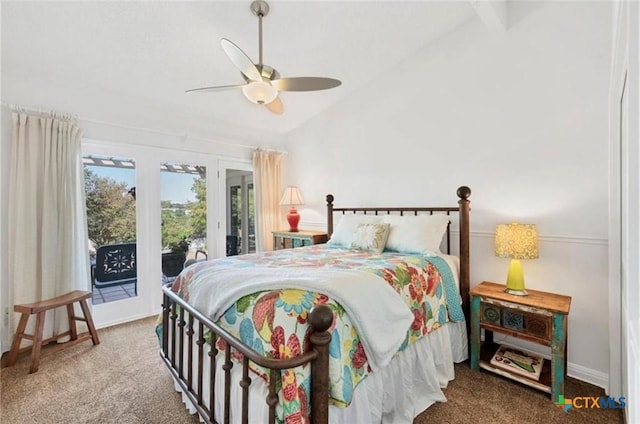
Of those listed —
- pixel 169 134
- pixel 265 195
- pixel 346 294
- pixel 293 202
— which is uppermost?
pixel 169 134

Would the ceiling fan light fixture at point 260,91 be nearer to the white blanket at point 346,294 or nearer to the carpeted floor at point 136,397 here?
the white blanket at point 346,294

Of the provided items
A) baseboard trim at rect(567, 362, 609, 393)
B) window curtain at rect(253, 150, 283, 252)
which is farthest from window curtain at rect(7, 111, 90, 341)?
baseboard trim at rect(567, 362, 609, 393)

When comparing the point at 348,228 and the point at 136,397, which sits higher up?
the point at 348,228

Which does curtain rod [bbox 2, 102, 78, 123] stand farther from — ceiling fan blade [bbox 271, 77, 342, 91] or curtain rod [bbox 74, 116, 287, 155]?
ceiling fan blade [bbox 271, 77, 342, 91]

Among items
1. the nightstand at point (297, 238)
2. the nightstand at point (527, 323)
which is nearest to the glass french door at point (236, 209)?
the nightstand at point (297, 238)

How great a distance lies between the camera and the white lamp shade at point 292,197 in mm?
4168

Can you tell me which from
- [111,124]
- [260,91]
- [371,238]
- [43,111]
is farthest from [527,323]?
[43,111]

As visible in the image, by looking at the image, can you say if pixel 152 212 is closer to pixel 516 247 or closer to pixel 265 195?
pixel 265 195

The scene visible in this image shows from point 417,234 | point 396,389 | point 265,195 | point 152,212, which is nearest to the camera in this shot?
point 396,389

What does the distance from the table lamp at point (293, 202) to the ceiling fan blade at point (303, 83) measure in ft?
7.06

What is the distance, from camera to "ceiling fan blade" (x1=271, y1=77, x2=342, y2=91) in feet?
6.69

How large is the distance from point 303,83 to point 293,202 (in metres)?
2.23

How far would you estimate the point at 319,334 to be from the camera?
120 centimetres

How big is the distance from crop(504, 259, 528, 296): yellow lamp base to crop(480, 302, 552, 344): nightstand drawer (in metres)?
0.17
